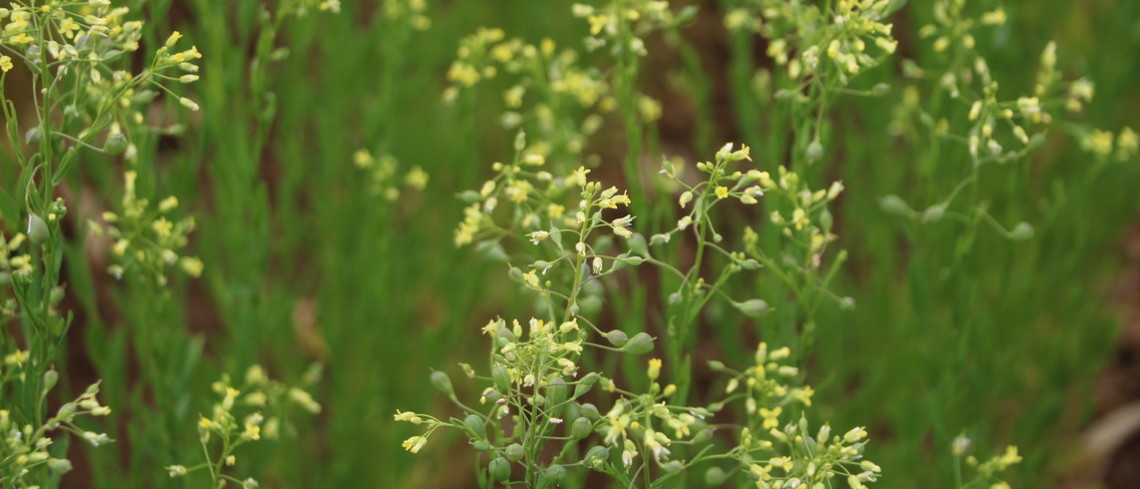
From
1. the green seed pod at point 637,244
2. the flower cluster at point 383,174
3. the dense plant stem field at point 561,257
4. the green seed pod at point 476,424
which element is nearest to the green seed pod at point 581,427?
the dense plant stem field at point 561,257

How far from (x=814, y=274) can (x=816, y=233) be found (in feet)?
0.22

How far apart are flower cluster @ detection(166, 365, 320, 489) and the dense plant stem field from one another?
1 centimetres

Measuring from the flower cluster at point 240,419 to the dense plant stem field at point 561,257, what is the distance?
12 mm

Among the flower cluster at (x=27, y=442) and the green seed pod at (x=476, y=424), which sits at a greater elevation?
the green seed pod at (x=476, y=424)

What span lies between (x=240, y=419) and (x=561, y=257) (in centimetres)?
125

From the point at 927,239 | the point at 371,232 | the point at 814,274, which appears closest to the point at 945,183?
the point at 927,239

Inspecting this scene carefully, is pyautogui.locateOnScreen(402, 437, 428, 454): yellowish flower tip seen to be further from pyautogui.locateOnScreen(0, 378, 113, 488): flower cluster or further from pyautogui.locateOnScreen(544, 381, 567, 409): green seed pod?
pyautogui.locateOnScreen(0, 378, 113, 488): flower cluster

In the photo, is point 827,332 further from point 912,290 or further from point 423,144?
point 423,144

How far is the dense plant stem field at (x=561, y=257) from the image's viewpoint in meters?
1.35

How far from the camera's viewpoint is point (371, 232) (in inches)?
90.6

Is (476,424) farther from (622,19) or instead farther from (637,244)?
(622,19)

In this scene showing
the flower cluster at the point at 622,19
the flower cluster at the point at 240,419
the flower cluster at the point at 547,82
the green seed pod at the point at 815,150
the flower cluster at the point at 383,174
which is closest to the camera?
the flower cluster at the point at 240,419

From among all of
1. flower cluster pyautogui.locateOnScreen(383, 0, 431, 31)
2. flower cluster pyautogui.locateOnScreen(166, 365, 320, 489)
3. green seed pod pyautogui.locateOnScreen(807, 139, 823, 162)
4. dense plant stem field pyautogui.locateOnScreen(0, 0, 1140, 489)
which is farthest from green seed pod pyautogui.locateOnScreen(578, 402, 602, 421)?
flower cluster pyautogui.locateOnScreen(383, 0, 431, 31)

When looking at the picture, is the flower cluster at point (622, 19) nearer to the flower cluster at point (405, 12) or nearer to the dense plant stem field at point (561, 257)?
the dense plant stem field at point (561, 257)
